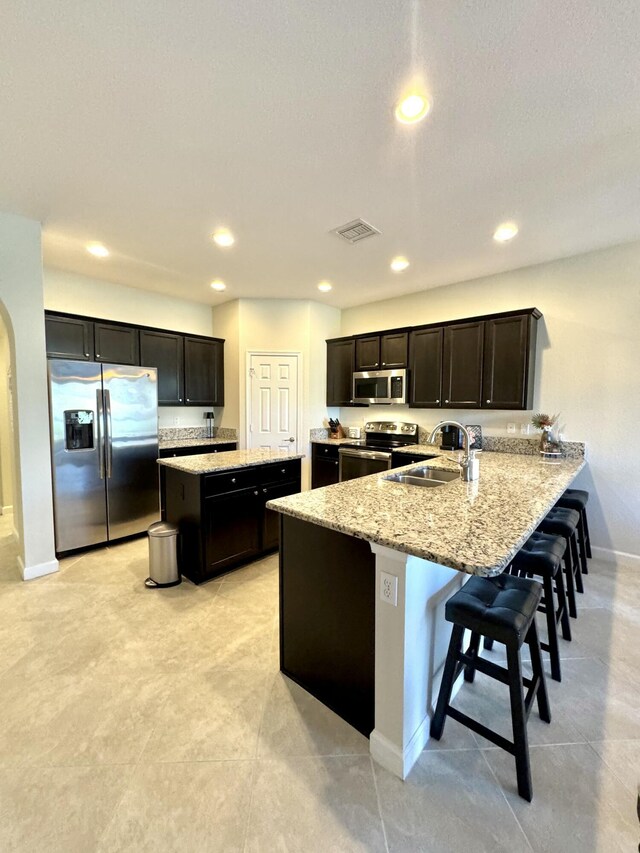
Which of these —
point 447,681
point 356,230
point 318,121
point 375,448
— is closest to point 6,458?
point 375,448

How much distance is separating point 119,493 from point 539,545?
3.74m

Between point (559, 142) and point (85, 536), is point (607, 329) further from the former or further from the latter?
point (85, 536)

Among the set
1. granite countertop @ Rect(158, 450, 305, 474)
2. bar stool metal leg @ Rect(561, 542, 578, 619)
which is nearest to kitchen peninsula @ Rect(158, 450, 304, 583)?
granite countertop @ Rect(158, 450, 305, 474)

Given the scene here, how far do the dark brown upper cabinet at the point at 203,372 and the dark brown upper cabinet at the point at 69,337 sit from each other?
117 cm

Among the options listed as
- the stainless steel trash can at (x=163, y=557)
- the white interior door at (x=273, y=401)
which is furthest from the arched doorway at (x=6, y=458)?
the white interior door at (x=273, y=401)

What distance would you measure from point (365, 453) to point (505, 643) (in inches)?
129

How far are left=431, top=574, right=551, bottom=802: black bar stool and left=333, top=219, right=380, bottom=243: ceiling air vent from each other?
2662 millimetres

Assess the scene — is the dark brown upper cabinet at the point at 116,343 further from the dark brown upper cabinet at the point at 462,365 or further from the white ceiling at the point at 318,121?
the dark brown upper cabinet at the point at 462,365

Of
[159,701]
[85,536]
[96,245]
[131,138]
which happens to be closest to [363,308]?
[96,245]

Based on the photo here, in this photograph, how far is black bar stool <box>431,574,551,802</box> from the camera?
1.31 metres

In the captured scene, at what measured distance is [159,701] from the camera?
5.79 ft

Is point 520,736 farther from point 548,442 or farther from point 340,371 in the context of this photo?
point 340,371

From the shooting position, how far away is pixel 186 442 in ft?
15.6

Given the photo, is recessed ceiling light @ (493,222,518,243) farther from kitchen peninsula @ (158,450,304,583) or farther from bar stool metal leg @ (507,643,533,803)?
bar stool metal leg @ (507,643,533,803)
